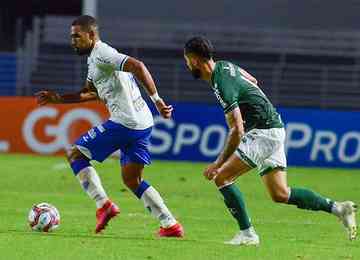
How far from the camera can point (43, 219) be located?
12898 millimetres

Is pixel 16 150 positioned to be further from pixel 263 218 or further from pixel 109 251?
pixel 109 251

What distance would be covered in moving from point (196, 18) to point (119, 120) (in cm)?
1980

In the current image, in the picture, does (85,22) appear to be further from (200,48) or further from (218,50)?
(218,50)

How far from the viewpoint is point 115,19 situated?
32781mm

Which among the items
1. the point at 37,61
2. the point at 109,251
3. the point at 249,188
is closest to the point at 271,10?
the point at 37,61

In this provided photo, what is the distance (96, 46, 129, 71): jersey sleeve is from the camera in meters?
12.7

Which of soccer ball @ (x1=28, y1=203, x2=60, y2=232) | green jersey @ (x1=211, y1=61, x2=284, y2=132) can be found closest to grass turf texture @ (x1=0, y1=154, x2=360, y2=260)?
soccer ball @ (x1=28, y1=203, x2=60, y2=232)

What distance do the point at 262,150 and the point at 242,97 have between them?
0.54 m

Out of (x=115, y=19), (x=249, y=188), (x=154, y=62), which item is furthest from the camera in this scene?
(x=115, y=19)

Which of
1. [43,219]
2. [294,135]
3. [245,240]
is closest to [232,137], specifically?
[245,240]

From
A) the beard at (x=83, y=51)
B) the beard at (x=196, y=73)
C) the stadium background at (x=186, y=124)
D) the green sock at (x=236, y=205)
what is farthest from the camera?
the beard at (x=83, y=51)

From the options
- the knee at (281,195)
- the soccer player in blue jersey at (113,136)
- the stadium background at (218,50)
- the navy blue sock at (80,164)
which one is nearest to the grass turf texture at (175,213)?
the soccer player in blue jersey at (113,136)

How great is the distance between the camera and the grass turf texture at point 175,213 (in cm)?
1130

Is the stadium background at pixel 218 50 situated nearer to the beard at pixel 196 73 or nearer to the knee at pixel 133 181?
the knee at pixel 133 181
